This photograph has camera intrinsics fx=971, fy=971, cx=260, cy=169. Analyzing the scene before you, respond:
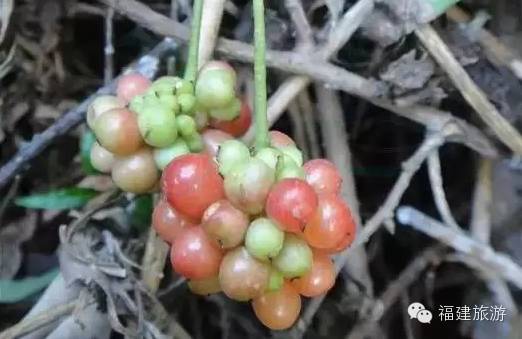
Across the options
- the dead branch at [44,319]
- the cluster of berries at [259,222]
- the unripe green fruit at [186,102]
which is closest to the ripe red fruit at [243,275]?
the cluster of berries at [259,222]

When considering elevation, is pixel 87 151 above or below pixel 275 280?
below

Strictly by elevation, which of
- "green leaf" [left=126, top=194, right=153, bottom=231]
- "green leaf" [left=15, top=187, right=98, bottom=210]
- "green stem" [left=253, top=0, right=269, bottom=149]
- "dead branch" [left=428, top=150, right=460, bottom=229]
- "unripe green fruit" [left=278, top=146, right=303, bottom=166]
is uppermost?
"green stem" [left=253, top=0, right=269, bottom=149]

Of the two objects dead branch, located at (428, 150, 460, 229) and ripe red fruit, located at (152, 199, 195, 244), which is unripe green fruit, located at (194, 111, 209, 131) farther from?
dead branch, located at (428, 150, 460, 229)

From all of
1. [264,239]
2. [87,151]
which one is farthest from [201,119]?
[87,151]

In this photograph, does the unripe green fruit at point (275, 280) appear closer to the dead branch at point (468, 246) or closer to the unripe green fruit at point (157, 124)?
the unripe green fruit at point (157, 124)

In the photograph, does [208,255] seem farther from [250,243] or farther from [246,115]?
[246,115]

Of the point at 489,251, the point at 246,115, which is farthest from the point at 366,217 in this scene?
the point at 246,115

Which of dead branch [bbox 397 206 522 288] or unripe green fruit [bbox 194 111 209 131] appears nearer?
unripe green fruit [bbox 194 111 209 131]

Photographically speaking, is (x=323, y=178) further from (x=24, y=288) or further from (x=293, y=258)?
(x=24, y=288)

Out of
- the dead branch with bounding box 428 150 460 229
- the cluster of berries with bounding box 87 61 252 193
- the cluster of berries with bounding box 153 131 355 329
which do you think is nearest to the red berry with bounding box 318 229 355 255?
the cluster of berries with bounding box 153 131 355 329
